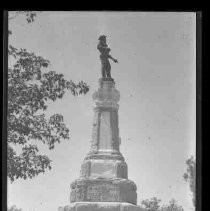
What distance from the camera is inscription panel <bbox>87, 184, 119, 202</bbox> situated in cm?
1823

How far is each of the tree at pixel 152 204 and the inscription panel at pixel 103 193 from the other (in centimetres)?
98

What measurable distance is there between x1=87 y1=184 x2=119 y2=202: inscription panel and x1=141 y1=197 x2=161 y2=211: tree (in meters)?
0.98

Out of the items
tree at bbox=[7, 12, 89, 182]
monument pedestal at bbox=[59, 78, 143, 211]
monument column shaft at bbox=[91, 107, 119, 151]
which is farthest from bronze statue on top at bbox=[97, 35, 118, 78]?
tree at bbox=[7, 12, 89, 182]

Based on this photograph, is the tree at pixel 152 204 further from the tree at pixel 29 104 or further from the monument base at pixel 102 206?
the tree at pixel 29 104

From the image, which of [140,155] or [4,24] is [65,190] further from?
[4,24]

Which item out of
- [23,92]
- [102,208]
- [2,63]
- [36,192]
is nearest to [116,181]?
[102,208]

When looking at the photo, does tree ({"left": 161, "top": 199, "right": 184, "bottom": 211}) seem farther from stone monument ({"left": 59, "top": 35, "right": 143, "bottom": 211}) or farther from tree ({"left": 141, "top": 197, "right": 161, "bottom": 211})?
stone monument ({"left": 59, "top": 35, "right": 143, "bottom": 211})

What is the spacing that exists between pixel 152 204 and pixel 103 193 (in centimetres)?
185

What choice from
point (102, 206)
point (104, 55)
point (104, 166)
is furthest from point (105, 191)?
point (104, 55)

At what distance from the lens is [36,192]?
55.4ft

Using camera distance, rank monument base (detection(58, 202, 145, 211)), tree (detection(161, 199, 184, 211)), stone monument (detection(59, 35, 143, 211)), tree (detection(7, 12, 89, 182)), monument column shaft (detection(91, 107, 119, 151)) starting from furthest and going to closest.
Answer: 1. monument column shaft (detection(91, 107, 119, 151))
2. stone monument (detection(59, 35, 143, 211))
3. monument base (detection(58, 202, 145, 211))
4. tree (detection(161, 199, 184, 211))
5. tree (detection(7, 12, 89, 182))
